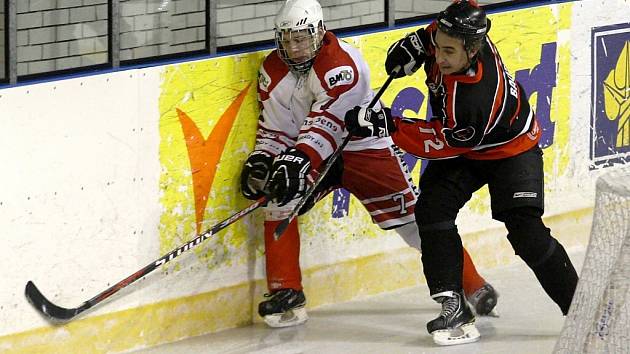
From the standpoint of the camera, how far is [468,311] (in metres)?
5.22

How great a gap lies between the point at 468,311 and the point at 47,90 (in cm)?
155

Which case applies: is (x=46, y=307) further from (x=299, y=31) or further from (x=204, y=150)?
(x=299, y=31)

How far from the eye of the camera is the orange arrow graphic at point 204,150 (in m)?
5.17

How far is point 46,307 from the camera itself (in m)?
4.82

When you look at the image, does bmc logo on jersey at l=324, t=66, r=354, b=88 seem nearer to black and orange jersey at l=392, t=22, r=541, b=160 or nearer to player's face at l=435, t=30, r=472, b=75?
black and orange jersey at l=392, t=22, r=541, b=160

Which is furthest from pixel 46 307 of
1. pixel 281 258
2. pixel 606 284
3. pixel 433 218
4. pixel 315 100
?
pixel 606 284

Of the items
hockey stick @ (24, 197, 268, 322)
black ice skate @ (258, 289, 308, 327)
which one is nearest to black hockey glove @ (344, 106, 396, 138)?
hockey stick @ (24, 197, 268, 322)

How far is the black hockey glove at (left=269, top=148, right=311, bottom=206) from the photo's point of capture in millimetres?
5137

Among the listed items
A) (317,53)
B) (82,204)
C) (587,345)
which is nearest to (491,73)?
(317,53)

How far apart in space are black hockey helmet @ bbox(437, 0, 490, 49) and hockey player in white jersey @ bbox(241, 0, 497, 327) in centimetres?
47

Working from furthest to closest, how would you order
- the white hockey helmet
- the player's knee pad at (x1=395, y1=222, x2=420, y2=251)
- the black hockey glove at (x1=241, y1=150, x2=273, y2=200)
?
the player's knee pad at (x1=395, y1=222, x2=420, y2=251) → the black hockey glove at (x1=241, y1=150, x2=273, y2=200) → the white hockey helmet

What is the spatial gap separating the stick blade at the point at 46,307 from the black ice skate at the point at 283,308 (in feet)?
2.46

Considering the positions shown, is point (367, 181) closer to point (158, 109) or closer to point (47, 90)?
point (158, 109)

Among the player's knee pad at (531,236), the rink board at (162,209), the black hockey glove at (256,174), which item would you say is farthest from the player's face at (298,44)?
the player's knee pad at (531,236)
